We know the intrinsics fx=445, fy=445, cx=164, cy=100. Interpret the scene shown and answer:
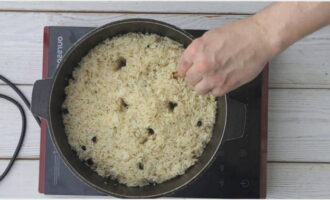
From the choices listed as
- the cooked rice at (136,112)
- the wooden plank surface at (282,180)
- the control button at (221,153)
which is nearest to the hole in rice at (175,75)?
the cooked rice at (136,112)

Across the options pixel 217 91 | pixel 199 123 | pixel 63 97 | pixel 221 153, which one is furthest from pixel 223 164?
pixel 63 97

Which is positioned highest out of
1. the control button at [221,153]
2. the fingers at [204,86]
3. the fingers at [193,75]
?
the fingers at [193,75]

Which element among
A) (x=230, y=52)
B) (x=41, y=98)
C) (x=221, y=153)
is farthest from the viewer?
(x=221, y=153)

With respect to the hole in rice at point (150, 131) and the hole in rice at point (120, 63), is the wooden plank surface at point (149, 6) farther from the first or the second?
the hole in rice at point (150, 131)

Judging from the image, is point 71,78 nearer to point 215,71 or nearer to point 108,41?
point 108,41

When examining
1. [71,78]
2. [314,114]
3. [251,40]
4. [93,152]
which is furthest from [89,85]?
[314,114]

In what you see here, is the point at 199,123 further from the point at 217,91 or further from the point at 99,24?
the point at 99,24

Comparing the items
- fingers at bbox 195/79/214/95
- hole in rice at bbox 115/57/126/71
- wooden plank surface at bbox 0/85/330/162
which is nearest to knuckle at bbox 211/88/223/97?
fingers at bbox 195/79/214/95
